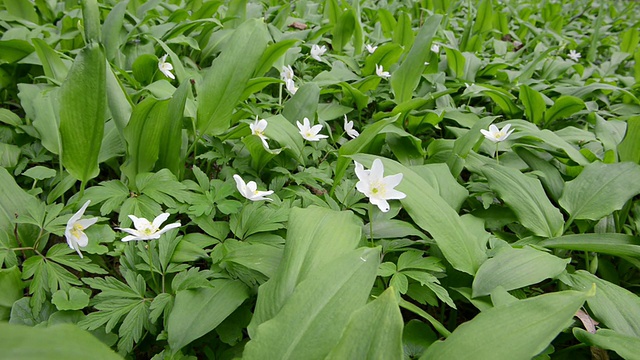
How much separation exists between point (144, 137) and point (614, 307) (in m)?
1.68

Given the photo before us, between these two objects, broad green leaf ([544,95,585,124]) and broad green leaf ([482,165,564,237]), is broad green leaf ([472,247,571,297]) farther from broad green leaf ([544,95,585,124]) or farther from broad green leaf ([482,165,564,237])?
broad green leaf ([544,95,585,124])

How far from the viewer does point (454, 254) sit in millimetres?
1378

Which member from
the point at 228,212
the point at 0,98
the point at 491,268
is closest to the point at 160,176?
the point at 228,212

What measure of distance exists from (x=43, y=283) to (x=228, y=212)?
21.4 inches

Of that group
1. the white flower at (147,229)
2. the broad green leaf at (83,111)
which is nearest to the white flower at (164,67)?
the broad green leaf at (83,111)

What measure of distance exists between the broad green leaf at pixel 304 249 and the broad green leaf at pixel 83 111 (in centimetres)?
71

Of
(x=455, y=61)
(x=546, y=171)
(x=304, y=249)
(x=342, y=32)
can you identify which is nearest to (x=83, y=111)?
(x=304, y=249)

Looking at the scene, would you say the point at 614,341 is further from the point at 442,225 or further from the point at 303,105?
the point at 303,105

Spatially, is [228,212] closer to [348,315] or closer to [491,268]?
[348,315]

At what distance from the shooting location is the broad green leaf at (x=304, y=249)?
1.16 meters

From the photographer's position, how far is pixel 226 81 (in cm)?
186

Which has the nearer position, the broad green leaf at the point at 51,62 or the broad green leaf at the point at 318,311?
the broad green leaf at the point at 318,311

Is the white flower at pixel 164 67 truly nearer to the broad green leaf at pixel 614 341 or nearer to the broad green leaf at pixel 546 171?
the broad green leaf at pixel 546 171

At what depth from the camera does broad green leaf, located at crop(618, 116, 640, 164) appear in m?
1.89
